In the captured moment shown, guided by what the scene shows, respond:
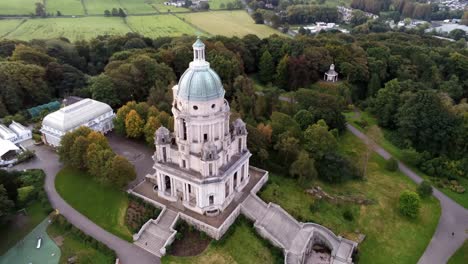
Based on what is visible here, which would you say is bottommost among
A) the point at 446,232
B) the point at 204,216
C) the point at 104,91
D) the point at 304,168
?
the point at 446,232

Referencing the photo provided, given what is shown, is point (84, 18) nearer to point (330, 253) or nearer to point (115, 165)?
point (115, 165)

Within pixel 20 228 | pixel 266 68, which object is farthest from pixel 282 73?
pixel 20 228

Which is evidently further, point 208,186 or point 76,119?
point 76,119

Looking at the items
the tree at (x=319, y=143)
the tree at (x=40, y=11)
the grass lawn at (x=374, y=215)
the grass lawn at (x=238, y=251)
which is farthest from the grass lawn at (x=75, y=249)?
the tree at (x=40, y=11)

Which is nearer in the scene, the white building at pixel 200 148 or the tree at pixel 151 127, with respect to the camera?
the white building at pixel 200 148

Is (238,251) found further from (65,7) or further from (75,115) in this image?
(65,7)

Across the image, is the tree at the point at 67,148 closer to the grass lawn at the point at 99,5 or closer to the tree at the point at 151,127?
the tree at the point at 151,127
